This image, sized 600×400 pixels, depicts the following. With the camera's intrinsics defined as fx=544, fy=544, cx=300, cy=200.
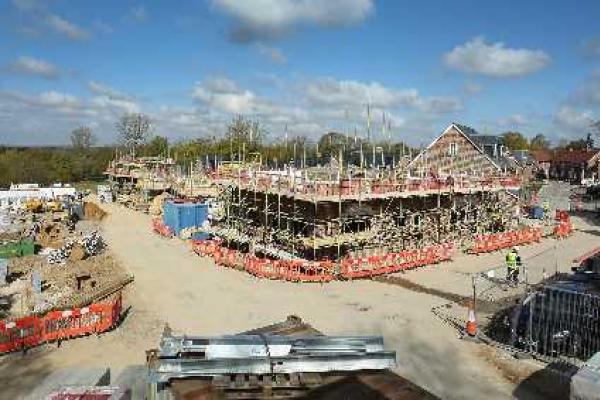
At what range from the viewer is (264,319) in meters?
18.1

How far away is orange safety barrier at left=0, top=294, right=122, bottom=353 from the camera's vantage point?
14.9 m

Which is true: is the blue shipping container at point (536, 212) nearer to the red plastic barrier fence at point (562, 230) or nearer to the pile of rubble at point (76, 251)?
the red plastic barrier fence at point (562, 230)

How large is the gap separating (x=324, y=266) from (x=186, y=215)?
50.9ft

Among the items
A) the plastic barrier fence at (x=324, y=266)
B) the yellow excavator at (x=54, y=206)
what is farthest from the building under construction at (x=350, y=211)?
the yellow excavator at (x=54, y=206)

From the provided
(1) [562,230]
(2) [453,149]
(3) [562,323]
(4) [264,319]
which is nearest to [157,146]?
(2) [453,149]

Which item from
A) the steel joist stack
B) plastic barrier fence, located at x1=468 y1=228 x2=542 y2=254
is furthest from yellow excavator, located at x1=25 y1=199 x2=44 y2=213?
the steel joist stack

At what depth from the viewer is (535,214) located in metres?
43.4

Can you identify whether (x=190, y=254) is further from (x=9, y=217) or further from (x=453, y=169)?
(x=453, y=169)

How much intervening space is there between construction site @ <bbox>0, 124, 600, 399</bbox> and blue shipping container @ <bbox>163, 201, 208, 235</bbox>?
9 centimetres

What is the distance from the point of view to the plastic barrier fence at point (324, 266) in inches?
899

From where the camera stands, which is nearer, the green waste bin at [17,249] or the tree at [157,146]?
the green waste bin at [17,249]

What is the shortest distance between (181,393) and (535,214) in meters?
42.4

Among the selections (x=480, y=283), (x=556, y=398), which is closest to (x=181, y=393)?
(x=556, y=398)

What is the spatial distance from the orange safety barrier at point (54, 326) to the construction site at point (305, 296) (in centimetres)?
4
